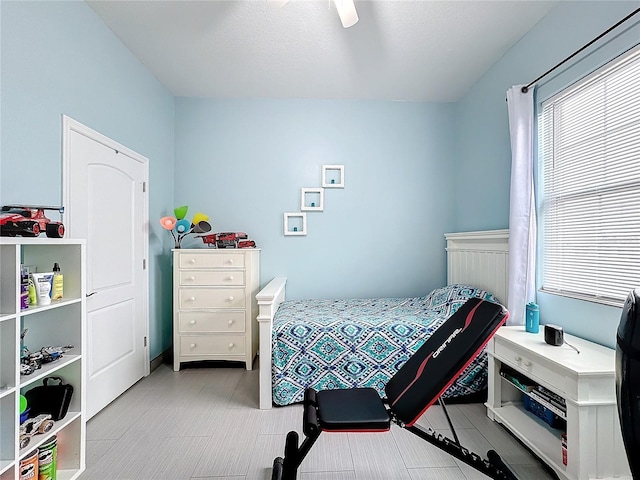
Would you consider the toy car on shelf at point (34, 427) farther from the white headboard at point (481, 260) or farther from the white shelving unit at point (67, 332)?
the white headboard at point (481, 260)

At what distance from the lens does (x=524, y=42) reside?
2.49m

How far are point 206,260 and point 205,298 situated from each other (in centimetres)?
34

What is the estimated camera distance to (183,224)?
331 cm

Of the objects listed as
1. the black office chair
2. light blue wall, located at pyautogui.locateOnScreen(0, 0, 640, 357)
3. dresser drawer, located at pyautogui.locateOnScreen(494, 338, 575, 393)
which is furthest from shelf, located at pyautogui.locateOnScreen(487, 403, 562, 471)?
light blue wall, located at pyautogui.locateOnScreen(0, 0, 640, 357)

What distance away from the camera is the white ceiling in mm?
2234

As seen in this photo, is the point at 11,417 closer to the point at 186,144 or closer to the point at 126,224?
the point at 126,224

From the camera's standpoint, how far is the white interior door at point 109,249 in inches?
86.2

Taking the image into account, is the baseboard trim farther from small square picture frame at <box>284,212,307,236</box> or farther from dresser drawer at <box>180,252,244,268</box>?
small square picture frame at <box>284,212,307,236</box>

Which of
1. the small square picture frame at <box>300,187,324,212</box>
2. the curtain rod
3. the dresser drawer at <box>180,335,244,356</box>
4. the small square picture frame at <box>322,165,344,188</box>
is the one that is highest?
the curtain rod

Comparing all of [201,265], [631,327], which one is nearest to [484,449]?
[631,327]

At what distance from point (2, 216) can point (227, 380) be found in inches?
80.0

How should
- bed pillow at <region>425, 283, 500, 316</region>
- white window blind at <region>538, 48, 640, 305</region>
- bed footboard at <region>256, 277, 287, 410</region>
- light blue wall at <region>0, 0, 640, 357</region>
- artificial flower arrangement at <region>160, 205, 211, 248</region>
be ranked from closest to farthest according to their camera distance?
white window blind at <region>538, 48, 640, 305</region>
bed footboard at <region>256, 277, 287, 410</region>
bed pillow at <region>425, 283, 500, 316</region>
artificial flower arrangement at <region>160, 205, 211, 248</region>
light blue wall at <region>0, 0, 640, 357</region>

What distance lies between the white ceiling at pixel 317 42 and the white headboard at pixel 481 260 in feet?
4.73

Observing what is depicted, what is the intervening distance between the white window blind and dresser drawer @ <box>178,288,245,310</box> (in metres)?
2.49
